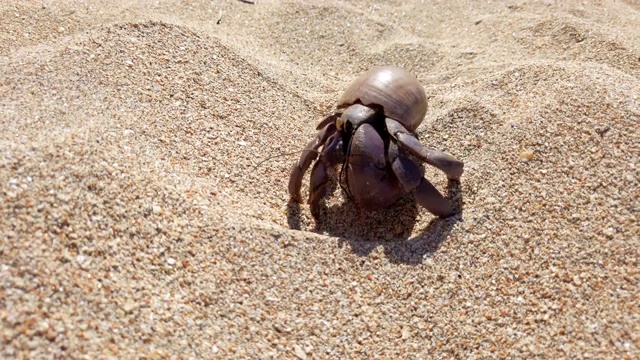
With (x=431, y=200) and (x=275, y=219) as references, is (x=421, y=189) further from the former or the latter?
(x=275, y=219)

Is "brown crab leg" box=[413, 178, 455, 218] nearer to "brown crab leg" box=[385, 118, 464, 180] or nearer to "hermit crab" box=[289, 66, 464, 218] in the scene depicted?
"hermit crab" box=[289, 66, 464, 218]

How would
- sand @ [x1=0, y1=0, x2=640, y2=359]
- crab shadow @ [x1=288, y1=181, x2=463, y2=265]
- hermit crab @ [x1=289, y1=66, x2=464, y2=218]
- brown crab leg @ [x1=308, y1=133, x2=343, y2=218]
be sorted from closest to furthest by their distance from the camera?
sand @ [x1=0, y1=0, x2=640, y2=359], crab shadow @ [x1=288, y1=181, x2=463, y2=265], hermit crab @ [x1=289, y1=66, x2=464, y2=218], brown crab leg @ [x1=308, y1=133, x2=343, y2=218]

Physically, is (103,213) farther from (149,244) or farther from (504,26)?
(504,26)

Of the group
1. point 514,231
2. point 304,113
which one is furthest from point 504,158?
point 304,113

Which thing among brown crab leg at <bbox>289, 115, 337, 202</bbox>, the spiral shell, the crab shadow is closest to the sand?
the crab shadow

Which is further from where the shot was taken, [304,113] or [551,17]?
[551,17]

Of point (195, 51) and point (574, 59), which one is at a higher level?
point (195, 51)

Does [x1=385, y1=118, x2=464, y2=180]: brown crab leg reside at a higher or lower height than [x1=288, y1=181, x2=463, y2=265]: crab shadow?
higher

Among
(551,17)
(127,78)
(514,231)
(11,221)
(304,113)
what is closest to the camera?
(11,221)
